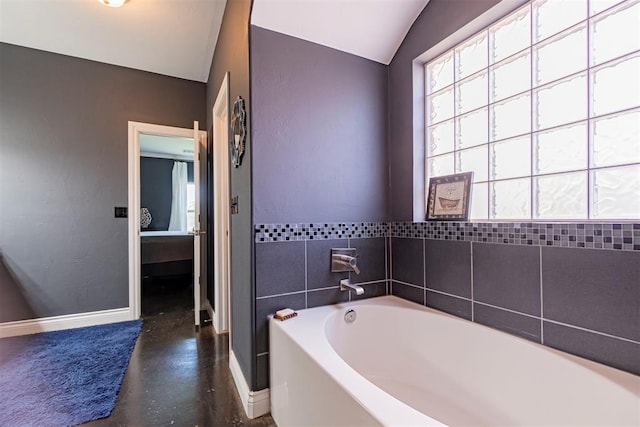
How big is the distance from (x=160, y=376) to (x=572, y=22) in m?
2.80

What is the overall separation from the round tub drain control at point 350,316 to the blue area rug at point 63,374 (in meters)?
1.30

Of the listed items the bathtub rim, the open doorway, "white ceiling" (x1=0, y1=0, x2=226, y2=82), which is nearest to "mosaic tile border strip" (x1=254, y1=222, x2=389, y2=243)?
the bathtub rim

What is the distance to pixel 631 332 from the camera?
0.91m

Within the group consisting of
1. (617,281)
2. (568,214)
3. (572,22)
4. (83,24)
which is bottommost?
(617,281)

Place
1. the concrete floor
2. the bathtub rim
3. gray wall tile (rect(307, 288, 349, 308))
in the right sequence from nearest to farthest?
the bathtub rim
the concrete floor
gray wall tile (rect(307, 288, 349, 308))

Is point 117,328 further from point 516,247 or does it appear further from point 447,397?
point 516,247

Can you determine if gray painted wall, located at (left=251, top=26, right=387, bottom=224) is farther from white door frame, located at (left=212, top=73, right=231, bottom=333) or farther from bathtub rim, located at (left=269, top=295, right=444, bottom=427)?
white door frame, located at (left=212, top=73, right=231, bottom=333)

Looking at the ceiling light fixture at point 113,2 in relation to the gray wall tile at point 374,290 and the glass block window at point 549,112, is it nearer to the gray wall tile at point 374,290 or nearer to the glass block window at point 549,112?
the glass block window at point 549,112

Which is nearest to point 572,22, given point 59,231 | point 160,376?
point 160,376

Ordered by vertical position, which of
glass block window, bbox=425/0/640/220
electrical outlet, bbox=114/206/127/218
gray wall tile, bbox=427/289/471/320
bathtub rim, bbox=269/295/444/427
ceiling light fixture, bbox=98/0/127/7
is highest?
ceiling light fixture, bbox=98/0/127/7

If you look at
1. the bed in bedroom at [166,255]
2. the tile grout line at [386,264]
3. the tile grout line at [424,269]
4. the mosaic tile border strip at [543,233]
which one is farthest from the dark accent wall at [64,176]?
the mosaic tile border strip at [543,233]

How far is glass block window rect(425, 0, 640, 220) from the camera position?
1.03 meters

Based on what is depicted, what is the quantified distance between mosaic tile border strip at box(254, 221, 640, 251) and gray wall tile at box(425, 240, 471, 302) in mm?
46

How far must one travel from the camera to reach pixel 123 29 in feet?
7.38
